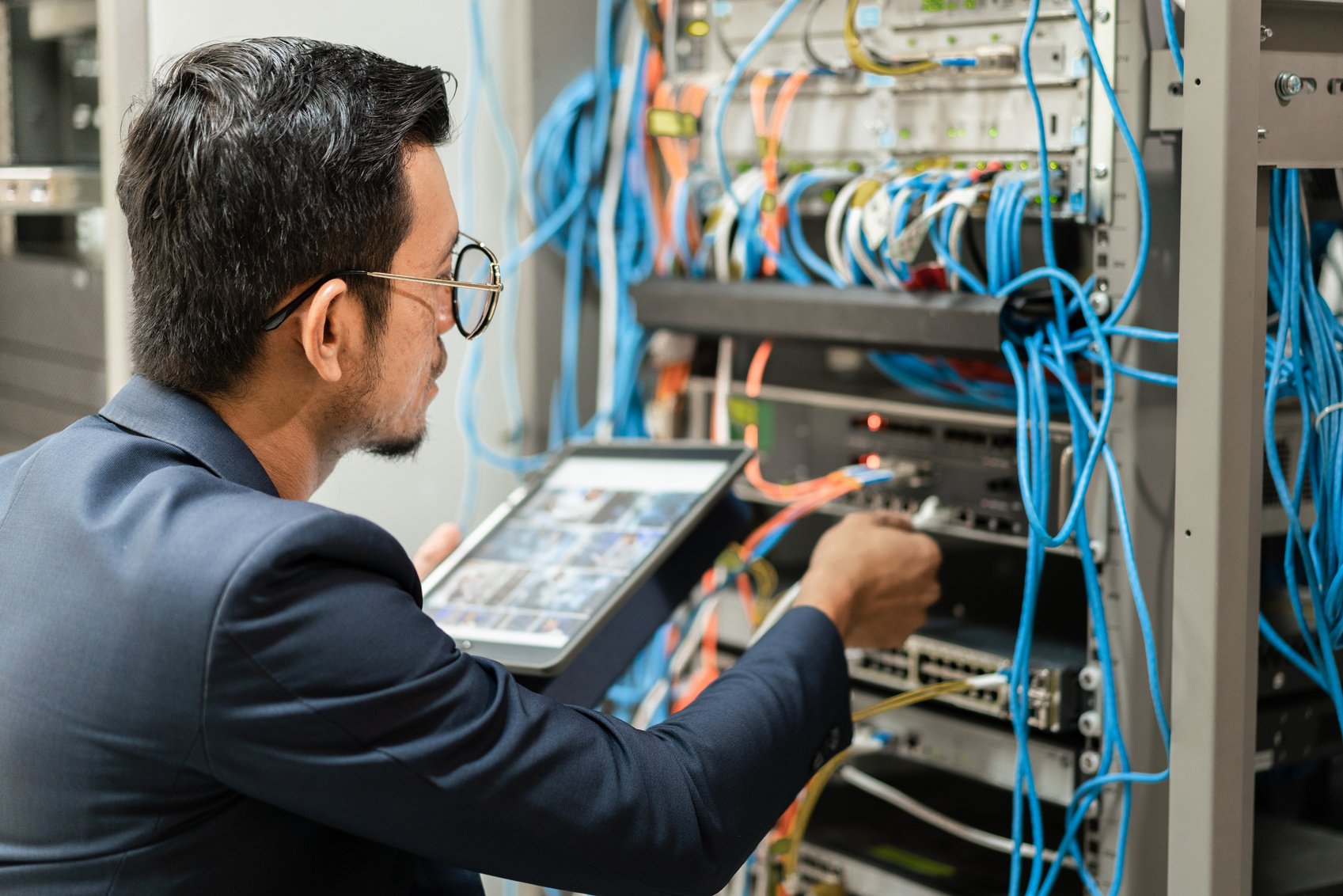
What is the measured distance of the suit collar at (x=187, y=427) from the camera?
1105mm

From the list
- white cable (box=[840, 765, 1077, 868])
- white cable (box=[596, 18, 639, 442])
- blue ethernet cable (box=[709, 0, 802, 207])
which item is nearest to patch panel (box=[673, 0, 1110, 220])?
blue ethernet cable (box=[709, 0, 802, 207])

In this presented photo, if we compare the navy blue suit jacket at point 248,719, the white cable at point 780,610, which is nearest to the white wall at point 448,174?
the white cable at point 780,610

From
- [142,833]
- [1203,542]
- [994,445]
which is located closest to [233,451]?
[142,833]

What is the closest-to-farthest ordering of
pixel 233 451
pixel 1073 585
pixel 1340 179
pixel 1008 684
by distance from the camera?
pixel 233 451 → pixel 1340 179 → pixel 1008 684 → pixel 1073 585

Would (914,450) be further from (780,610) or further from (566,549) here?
(566,549)

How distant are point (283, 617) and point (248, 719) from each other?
0.07 m

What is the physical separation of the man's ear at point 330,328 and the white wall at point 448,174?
828 millimetres

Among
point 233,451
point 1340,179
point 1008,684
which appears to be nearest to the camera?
point 233,451

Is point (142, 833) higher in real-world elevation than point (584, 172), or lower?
lower

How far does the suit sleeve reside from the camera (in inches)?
36.9

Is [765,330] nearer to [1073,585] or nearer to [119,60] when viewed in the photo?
[1073,585]

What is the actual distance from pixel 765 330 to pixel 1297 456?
0.64 meters

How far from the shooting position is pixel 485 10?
2.04 m

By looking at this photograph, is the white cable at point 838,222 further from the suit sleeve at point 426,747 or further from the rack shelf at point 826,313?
the suit sleeve at point 426,747
